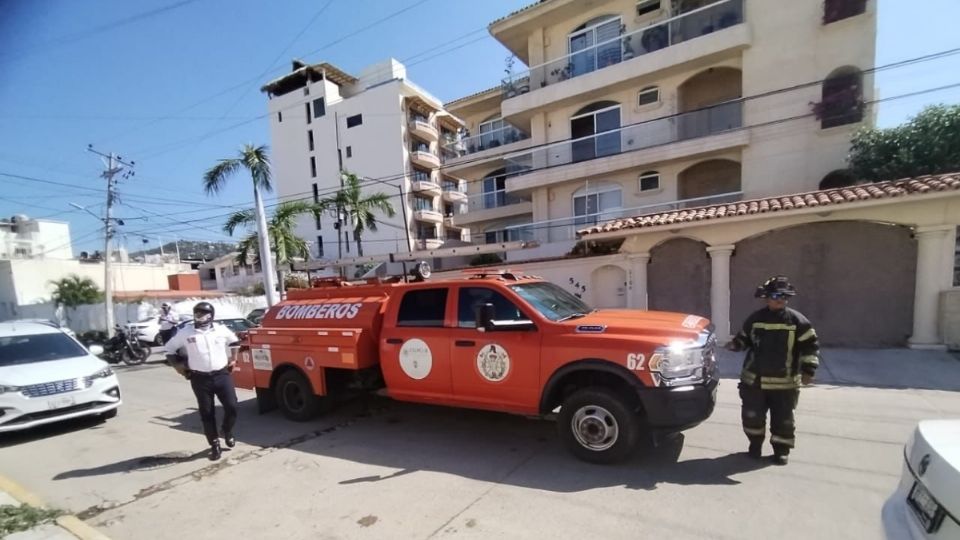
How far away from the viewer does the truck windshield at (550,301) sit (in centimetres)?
448

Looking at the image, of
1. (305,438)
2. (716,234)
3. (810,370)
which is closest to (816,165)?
(716,234)

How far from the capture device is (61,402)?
567 centimetres

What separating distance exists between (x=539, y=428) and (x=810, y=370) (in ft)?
9.14

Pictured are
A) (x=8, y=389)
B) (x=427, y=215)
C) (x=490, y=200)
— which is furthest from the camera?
(x=427, y=215)

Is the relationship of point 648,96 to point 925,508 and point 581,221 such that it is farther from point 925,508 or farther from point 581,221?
point 925,508

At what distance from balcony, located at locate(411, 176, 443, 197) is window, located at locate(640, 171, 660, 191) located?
22.6m

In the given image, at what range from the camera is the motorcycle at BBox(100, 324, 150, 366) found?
12.8m

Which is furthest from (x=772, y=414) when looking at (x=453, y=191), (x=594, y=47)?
(x=453, y=191)

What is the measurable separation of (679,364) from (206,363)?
500cm

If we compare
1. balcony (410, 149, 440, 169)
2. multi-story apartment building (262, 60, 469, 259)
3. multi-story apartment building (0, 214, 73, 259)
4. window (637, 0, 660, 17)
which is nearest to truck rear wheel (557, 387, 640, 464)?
window (637, 0, 660, 17)

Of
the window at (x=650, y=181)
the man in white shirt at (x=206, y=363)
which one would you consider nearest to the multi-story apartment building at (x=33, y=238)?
the man in white shirt at (x=206, y=363)

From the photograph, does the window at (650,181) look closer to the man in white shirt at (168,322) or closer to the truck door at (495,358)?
the truck door at (495,358)

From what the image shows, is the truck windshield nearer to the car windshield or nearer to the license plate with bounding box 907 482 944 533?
the license plate with bounding box 907 482 944 533

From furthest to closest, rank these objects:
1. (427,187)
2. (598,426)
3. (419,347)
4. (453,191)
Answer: (453,191) < (427,187) < (419,347) < (598,426)
